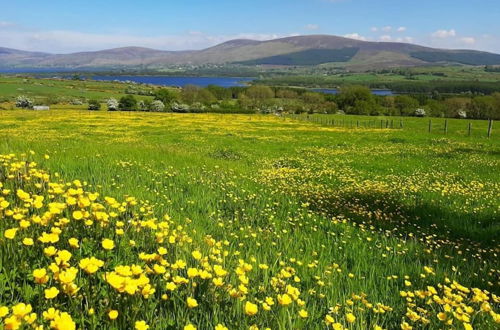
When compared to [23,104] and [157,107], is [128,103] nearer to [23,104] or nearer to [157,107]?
[157,107]

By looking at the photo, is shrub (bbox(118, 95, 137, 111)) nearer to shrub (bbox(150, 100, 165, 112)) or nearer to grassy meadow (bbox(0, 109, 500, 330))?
shrub (bbox(150, 100, 165, 112))

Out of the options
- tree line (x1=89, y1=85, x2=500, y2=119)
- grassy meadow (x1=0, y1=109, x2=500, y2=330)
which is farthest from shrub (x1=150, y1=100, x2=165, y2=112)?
grassy meadow (x1=0, y1=109, x2=500, y2=330)

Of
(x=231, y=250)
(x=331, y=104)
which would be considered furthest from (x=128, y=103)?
(x=231, y=250)

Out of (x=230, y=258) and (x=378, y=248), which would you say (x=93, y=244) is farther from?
(x=378, y=248)

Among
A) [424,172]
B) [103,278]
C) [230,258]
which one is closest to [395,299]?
[230,258]

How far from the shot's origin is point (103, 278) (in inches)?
138

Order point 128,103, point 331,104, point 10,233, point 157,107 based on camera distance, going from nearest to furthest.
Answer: point 10,233
point 157,107
point 128,103
point 331,104

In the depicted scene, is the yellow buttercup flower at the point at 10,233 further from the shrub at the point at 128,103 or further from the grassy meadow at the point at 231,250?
the shrub at the point at 128,103

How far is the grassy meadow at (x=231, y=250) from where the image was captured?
317 centimetres

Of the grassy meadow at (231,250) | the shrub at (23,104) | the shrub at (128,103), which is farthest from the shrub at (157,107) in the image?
the grassy meadow at (231,250)

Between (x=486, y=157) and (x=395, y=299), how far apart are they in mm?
23942

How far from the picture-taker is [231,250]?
536 cm

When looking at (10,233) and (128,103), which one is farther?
(128,103)

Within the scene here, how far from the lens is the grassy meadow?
3.17 metres
